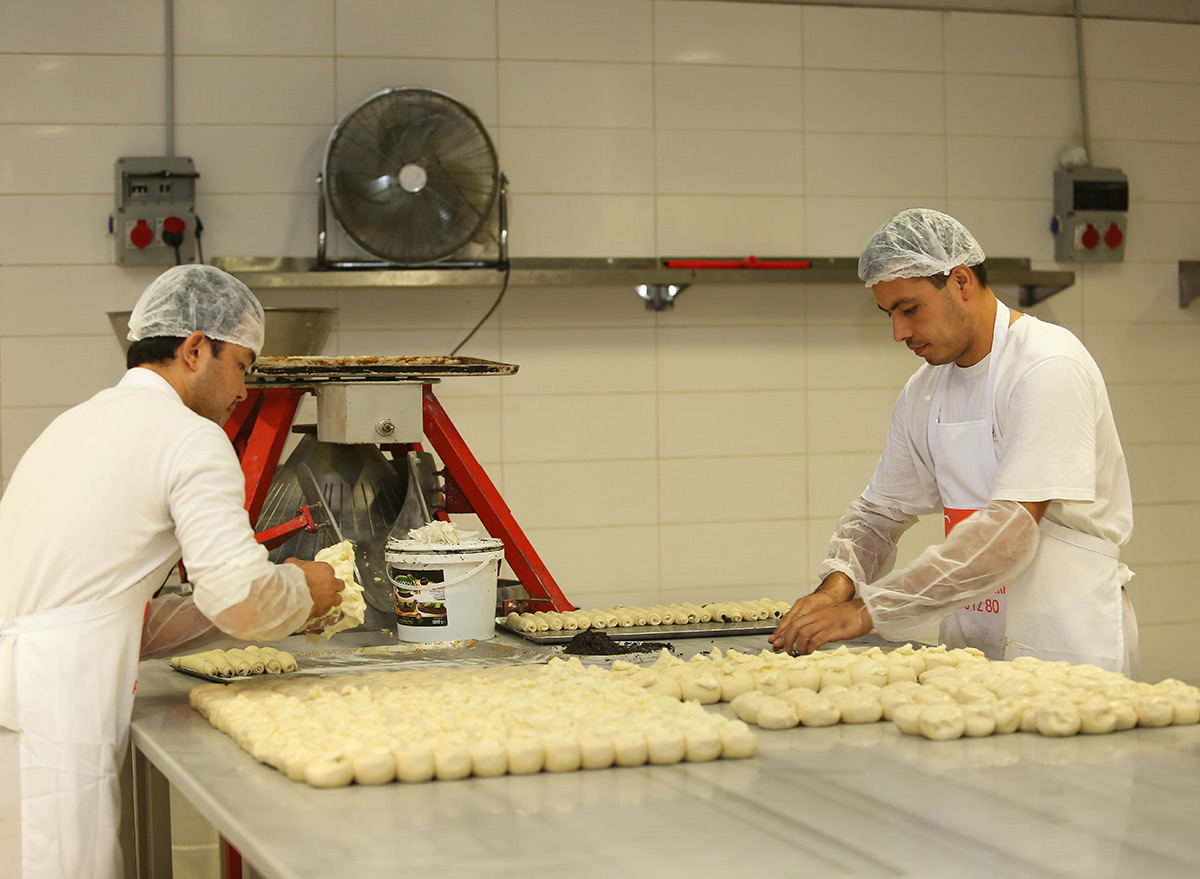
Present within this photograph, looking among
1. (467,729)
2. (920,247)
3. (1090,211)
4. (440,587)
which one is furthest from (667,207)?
(467,729)

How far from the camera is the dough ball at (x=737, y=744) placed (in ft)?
4.84

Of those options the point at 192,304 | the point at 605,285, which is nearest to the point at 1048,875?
the point at 192,304

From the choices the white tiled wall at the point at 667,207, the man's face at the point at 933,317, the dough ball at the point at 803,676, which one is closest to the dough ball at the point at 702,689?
the dough ball at the point at 803,676

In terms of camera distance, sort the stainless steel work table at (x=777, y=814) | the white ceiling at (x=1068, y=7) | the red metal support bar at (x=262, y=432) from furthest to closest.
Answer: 1. the white ceiling at (x=1068, y=7)
2. the red metal support bar at (x=262, y=432)
3. the stainless steel work table at (x=777, y=814)

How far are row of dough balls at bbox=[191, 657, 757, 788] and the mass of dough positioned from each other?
0.68ft

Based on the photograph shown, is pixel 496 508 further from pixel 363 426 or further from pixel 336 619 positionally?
pixel 336 619

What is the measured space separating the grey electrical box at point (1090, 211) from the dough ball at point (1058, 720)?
3170 mm

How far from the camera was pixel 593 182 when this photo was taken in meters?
4.09

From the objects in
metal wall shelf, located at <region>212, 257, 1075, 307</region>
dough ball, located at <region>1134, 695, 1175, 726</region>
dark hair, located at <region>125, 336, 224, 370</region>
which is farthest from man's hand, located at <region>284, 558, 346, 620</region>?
metal wall shelf, located at <region>212, 257, 1075, 307</region>

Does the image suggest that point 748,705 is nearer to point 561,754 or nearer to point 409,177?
point 561,754

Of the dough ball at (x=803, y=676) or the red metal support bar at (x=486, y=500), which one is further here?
the red metal support bar at (x=486, y=500)

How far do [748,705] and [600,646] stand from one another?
0.59m

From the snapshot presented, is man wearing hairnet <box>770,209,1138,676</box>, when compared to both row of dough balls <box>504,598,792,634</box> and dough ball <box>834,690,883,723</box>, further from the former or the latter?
dough ball <box>834,690,883,723</box>

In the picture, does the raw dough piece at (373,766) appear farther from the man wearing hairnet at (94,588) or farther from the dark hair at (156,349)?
the dark hair at (156,349)
